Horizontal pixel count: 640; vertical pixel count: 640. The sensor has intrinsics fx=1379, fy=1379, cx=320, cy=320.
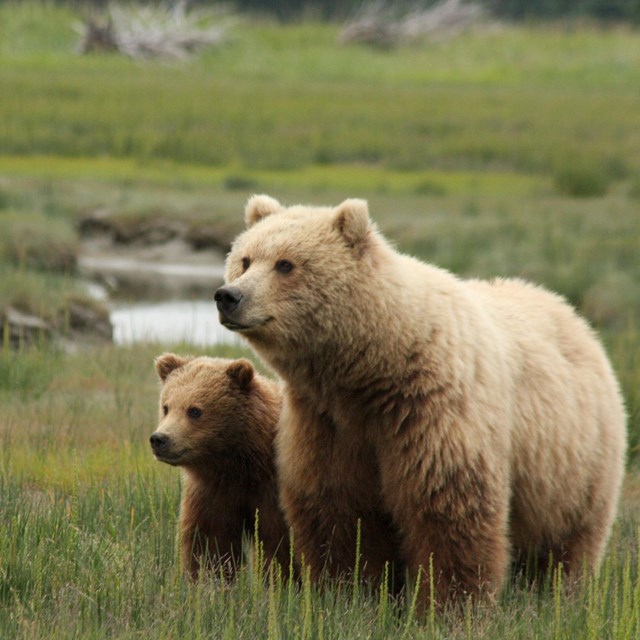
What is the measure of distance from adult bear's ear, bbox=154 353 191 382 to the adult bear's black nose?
1267mm

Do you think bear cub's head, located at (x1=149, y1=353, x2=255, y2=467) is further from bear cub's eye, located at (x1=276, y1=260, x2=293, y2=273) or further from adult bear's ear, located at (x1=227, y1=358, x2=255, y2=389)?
bear cub's eye, located at (x1=276, y1=260, x2=293, y2=273)

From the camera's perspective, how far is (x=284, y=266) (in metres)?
5.21

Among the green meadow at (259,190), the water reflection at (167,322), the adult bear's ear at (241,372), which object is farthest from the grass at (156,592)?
the water reflection at (167,322)

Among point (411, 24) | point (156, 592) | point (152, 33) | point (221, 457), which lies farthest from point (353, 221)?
point (411, 24)

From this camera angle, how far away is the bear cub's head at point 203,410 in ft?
19.1

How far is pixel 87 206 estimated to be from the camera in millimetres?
17812

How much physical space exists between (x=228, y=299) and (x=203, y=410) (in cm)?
114

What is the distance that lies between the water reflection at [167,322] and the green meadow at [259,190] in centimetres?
69

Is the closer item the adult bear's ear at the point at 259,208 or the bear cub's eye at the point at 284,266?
the bear cub's eye at the point at 284,266

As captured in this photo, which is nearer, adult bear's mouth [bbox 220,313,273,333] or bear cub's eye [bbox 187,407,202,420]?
adult bear's mouth [bbox 220,313,273,333]

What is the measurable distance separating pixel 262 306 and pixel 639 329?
7729 mm

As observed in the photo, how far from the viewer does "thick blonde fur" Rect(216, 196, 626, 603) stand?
5.14 metres

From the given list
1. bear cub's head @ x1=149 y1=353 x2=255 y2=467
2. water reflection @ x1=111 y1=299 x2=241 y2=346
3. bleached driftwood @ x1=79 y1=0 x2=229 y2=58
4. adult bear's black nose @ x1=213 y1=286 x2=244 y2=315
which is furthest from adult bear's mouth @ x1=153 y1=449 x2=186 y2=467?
bleached driftwood @ x1=79 y1=0 x2=229 y2=58

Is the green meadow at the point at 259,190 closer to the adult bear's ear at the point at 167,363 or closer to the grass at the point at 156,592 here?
the grass at the point at 156,592
